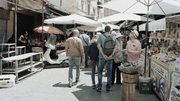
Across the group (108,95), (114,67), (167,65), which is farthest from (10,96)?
(167,65)

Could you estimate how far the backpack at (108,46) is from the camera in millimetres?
8688

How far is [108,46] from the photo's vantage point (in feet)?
28.5

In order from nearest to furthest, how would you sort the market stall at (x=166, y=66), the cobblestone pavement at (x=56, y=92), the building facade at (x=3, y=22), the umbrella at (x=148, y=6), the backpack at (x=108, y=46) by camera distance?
the market stall at (x=166, y=66) → the cobblestone pavement at (x=56, y=92) → the backpack at (x=108, y=46) → the umbrella at (x=148, y=6) → the building facade at (x=3, y=22)

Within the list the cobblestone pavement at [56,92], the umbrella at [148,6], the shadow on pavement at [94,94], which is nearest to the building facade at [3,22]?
the cobblestone pavement at [56,92]

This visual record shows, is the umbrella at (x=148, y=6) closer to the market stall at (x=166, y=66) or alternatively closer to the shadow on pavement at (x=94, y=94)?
the market stall at (x=166, y=66)

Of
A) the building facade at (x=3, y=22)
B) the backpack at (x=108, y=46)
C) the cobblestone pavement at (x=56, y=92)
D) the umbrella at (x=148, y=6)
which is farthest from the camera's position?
the building facade at (x=3, y=22)

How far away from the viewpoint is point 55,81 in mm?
10727

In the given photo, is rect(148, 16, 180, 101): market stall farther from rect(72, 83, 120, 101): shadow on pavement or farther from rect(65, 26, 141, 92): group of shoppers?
rect(72, 83, 120, 101): shadow on pavement

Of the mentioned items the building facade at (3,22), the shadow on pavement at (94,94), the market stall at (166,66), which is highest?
the building facade at (3,22)

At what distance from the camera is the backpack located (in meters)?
8.69

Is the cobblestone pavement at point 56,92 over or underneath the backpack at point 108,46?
underneath

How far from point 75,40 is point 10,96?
106 inches

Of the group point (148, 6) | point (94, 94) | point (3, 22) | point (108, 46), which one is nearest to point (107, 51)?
point (108, 46)

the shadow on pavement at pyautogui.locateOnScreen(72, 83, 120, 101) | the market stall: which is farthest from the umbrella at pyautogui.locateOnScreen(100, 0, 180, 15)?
the shadow on pavement at pyautogui.locateOnScreen(72, 83, 120, 101)
